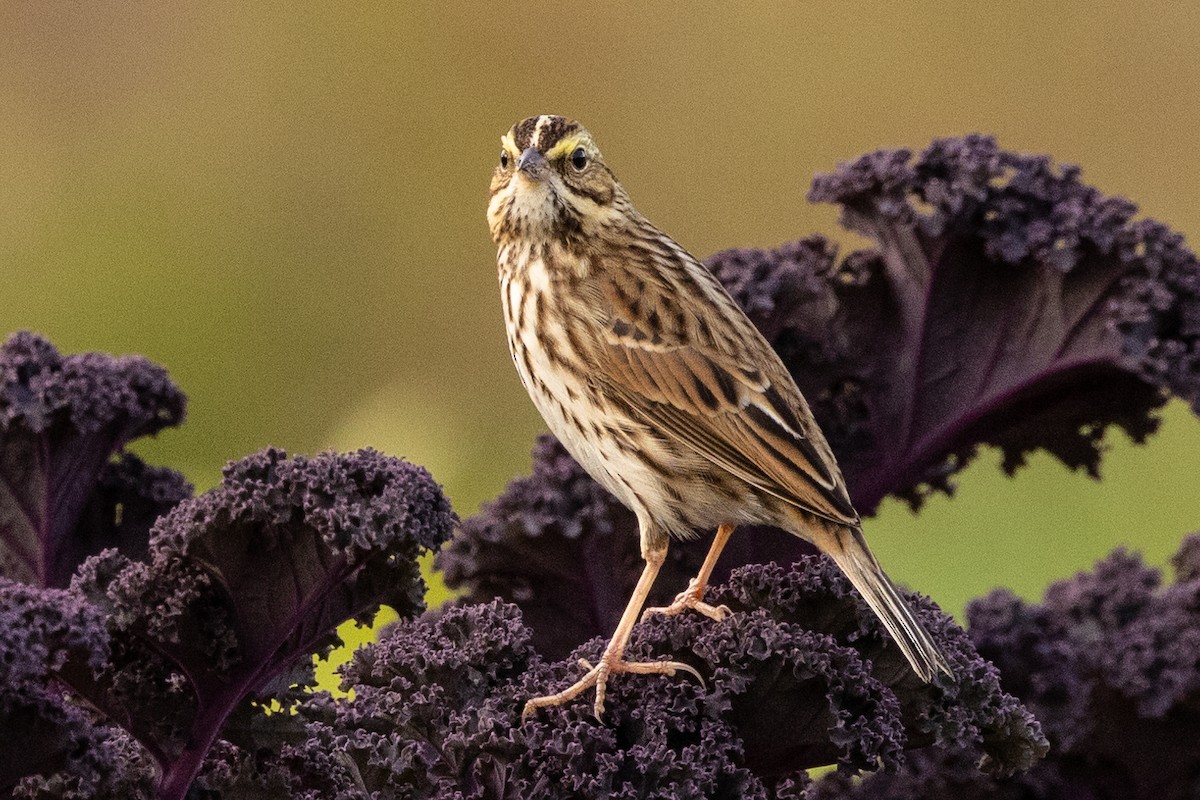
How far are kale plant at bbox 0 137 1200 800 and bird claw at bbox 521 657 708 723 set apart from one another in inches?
1.0

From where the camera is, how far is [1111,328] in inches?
138

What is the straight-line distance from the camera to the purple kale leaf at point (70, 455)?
3.21m

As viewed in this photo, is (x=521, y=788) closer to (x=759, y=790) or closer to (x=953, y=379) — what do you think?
(x=759, y=790)

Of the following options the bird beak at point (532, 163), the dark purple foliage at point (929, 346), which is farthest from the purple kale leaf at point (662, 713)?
the bird beak at point (532, 163)

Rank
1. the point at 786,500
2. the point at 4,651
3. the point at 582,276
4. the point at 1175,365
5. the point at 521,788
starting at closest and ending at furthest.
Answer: the point at 4,651 < the point at 521,788 < the point at 786,500 < the point at 582,276 < the point at 1175,365

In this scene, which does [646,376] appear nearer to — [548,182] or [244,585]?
[548,182]

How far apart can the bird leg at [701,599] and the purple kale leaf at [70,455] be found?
3.52 ft

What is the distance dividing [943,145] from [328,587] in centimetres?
172

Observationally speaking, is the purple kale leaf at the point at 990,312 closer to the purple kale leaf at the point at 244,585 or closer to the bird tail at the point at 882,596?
the bird tail at the point at 882,596

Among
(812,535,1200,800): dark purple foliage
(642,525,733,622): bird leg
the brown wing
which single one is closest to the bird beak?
the brown wing

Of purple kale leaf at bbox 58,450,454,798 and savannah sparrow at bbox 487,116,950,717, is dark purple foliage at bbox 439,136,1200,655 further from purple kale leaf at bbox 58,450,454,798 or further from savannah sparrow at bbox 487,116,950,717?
purple kale leaf at bbox 58,450,454,798

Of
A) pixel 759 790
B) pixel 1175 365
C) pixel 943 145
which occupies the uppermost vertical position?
pixel 943 145

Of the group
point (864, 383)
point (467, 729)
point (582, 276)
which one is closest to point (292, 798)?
point (467, 729)

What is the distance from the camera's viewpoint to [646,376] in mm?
3084
